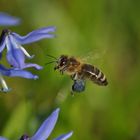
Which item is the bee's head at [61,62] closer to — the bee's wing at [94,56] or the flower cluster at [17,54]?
the bee's wing at [94,56]

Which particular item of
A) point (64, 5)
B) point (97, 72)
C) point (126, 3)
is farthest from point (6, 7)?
point (97, 72)

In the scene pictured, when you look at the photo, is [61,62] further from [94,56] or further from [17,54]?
[17,54]

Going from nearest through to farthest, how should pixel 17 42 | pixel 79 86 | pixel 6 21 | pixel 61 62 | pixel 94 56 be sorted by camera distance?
pixel 6 21
pixel 17 42
pixel 79 86
pixel 61 62
pixel 94 56

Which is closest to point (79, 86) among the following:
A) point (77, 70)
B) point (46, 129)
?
point (77, 70)

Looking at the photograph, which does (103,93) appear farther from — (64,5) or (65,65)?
(65,65)

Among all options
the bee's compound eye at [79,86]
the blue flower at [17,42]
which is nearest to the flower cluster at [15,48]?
the blue flower at [17,42]
